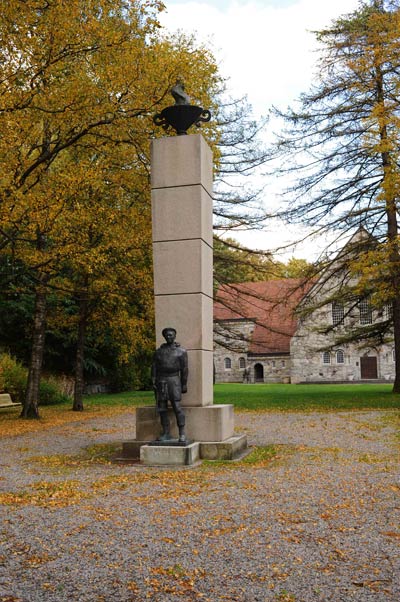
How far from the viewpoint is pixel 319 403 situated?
21156mm

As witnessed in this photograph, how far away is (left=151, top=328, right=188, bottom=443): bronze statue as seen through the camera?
911 centimetres

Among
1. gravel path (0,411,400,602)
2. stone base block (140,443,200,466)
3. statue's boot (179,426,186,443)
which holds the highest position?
statue's boot (179,426,186,443)

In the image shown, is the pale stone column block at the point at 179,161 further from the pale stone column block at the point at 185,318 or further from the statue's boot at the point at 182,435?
the statue's boot at the point at 182,435

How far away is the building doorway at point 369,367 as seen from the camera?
51750 mm

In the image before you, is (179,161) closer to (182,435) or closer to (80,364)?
(182,435)

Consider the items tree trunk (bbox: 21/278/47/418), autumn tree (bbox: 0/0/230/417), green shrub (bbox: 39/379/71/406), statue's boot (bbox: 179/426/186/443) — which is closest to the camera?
statue's boot (bbox: 179/426/186/443)

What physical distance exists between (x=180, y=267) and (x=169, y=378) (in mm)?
1779

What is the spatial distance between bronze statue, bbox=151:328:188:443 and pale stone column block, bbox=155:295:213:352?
1.39ft

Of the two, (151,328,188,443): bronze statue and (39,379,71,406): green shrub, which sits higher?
(151,328,188,443): bronze statue

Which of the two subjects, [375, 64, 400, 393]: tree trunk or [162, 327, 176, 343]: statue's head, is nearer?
[162, 327, 176, 343]: statue's head

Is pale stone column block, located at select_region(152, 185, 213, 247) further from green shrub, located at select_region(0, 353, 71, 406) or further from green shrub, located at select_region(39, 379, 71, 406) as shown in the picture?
green shrub, located at select_region(39, 379, 71, 406)

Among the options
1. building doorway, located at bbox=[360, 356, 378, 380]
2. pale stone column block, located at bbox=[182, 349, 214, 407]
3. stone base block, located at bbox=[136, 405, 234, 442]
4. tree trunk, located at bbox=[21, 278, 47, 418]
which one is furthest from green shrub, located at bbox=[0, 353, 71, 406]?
building doorway, located at bbox=[360, 356, 378, 380]

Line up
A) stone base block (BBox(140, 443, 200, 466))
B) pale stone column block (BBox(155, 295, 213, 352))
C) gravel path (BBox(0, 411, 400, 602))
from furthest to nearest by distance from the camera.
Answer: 1. pale stone column block (BBox(155, 295, 213, 352))
2. stone base block (BBox(140, 443, 200, 466))
3. gravel path (BBox(0, 411, 400, 602))

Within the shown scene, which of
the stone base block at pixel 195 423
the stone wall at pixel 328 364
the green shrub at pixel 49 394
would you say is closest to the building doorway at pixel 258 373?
the stone wall at pixel 328 364
